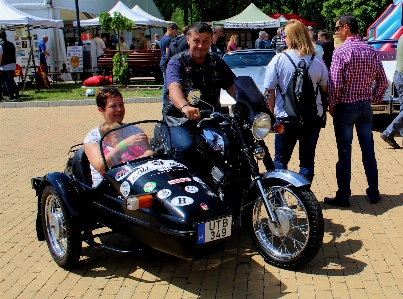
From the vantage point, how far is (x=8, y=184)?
23.8 ft

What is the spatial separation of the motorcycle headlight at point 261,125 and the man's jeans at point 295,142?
1058mm

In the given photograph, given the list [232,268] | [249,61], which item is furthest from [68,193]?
[249,61]

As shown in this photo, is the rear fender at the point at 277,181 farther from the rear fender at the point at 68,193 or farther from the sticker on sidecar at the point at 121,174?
the rear fender at the point at 68,193

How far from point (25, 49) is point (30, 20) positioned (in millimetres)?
2440

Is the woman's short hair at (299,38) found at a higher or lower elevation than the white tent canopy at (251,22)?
lower

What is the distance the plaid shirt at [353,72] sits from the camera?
5.35m


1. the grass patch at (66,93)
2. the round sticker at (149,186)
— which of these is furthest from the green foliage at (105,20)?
the round sticker at (149,186)

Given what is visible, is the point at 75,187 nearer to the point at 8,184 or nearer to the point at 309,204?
the point at 309,204

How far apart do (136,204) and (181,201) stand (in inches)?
12.3

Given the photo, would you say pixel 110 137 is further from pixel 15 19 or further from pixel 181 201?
pixel 15 19

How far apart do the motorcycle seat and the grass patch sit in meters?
11.2

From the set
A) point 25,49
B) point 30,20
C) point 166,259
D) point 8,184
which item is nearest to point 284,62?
point 166,259

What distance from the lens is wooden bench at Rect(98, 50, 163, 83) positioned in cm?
1858

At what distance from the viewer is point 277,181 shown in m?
4.26
